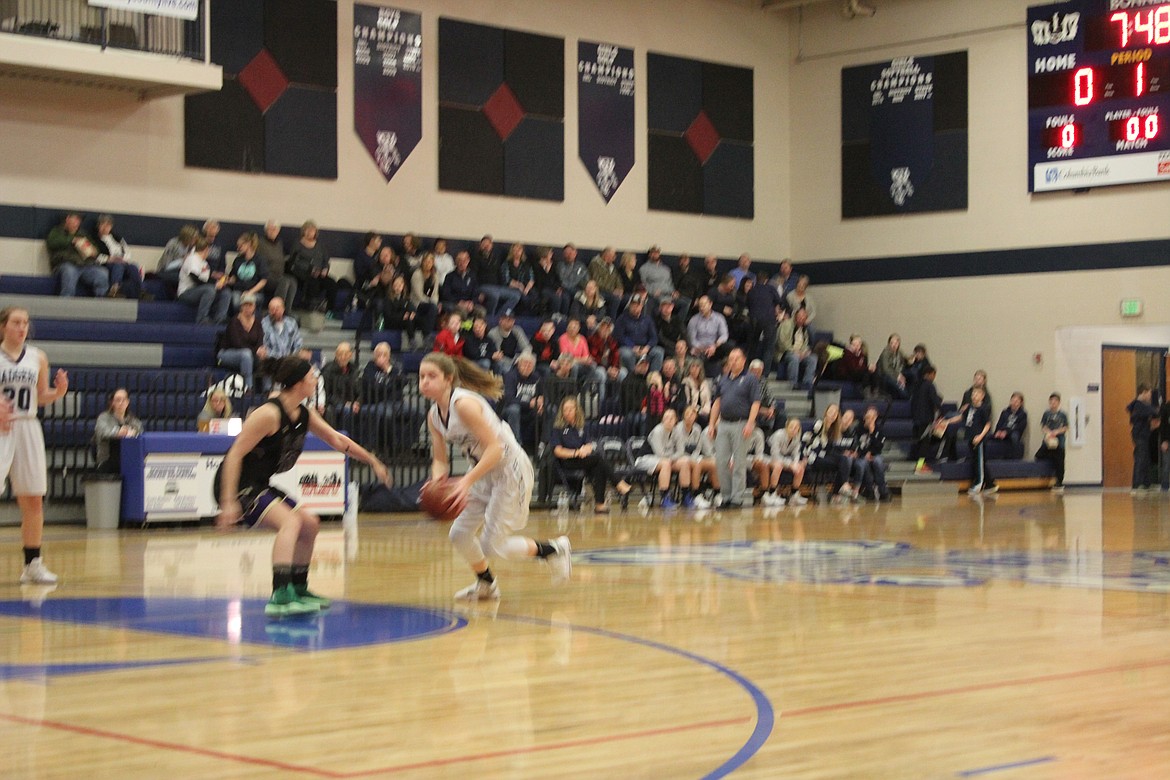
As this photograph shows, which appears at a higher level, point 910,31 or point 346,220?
point 910,31

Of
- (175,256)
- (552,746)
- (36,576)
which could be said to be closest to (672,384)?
(175,256)

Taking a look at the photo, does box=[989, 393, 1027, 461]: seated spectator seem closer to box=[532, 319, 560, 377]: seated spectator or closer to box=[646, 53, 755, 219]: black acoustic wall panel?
box=[646, 53, 755, 219]: black acoustic wall panel

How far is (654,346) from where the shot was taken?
72.0 ft

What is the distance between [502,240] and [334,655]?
17.2 meters

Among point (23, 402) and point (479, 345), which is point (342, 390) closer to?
point (479, 345)

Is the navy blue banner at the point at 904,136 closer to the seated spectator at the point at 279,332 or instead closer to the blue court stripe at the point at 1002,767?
the seated spectator at the point at 279,332

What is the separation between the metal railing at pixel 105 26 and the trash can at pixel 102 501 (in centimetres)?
550

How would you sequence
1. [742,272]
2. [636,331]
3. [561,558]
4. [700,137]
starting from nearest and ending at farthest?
[561,558] < [636,331] < [742,272] < [700,137]

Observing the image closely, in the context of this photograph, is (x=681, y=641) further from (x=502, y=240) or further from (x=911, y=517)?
(x=502, y=240)

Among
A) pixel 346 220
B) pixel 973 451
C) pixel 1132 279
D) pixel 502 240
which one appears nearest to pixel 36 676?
pixel 346 220

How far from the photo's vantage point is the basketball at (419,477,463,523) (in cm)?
793

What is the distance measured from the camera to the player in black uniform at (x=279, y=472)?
25.6 feet

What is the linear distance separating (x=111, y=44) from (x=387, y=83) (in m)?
5.13

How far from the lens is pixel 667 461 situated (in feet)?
61.5
